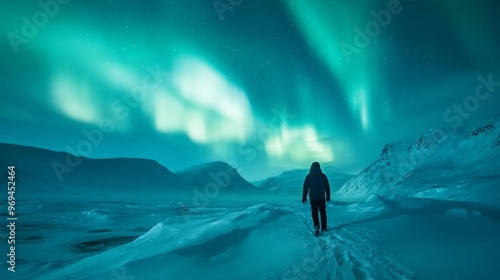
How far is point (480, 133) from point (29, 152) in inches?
10897

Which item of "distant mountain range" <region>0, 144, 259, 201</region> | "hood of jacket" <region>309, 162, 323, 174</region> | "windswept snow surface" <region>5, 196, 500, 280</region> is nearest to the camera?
"windswept snow surface" <region>5, 196, 500, 280</region>

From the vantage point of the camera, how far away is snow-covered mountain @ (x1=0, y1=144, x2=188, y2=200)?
118500 millimetres

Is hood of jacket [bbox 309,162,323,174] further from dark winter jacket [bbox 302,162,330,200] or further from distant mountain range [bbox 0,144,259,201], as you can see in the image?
distant mountain range [bbox 0,144,259,201]

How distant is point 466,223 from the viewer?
5.66 m

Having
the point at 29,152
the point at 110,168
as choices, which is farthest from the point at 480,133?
the point at 29,152

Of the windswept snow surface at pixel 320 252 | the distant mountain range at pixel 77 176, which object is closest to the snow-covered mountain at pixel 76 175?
the distant mountain range at pixel 77 176

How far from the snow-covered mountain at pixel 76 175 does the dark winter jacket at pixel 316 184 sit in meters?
113

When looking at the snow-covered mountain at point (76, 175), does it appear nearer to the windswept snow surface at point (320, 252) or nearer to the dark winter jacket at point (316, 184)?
the windswept snow surface at point (320, 252)

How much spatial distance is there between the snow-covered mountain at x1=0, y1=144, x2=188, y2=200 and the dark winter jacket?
370ft

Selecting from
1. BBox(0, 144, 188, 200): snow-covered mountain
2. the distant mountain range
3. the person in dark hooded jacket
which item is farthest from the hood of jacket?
BBox(0, 144, 188, 200): snow-covered mountain

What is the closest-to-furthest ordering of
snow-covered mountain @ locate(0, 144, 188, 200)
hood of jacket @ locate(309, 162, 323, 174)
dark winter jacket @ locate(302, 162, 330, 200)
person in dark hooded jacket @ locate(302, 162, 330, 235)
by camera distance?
person in dark hooded jacket @ locate(302, 162, 330, 235)
dark winter jacket @ locate(302, 162, 330, 200)
hood of jacket @ locate(309, 162, 323, 174)
snow-covered mountain @ locate(0, 144, 188, 200)

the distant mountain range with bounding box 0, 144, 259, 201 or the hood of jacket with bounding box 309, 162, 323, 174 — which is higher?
the distant mountain range with bounding box 0, 144, 259, 201

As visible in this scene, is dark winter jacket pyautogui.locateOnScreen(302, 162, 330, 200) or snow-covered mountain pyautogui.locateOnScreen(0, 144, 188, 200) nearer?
dark winter jacket pyautogui.locateOnScreen(302, 162, 330, 200)

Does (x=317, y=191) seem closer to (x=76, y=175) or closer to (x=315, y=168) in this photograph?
(x=315, y=168)
